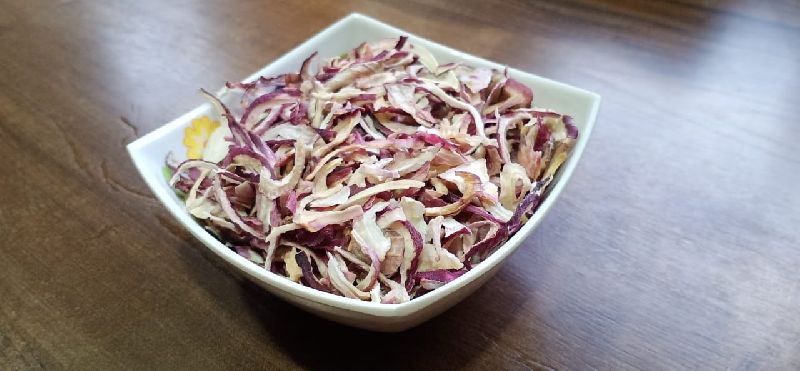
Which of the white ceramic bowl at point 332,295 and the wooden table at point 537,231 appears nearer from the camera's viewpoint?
the white ceramic bowl at point 332,295

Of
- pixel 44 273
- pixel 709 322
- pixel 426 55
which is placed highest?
pixel 426 55

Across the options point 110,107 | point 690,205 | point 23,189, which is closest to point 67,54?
point 110,107

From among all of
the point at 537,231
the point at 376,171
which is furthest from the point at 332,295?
the point at 537,231

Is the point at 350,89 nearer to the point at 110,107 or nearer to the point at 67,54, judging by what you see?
the point at 110,107

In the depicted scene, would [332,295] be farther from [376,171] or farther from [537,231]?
[537,231]

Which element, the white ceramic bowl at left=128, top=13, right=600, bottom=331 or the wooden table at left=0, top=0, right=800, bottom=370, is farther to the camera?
the wooden table at left=0, top=0, right=800, bottom=370
